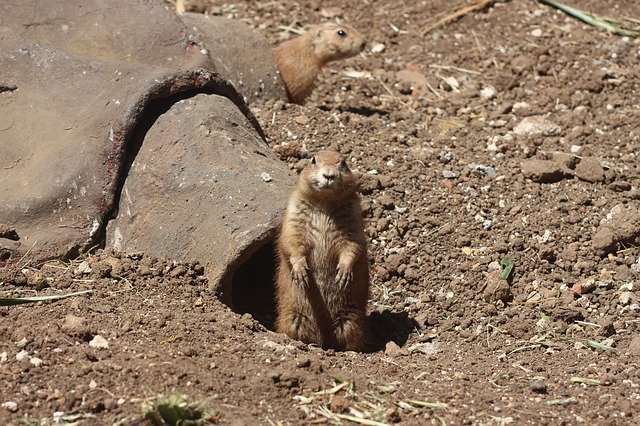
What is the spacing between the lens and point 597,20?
10539mm

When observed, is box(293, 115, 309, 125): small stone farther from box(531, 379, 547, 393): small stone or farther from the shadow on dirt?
box(531, 379, 547, 393): small stone

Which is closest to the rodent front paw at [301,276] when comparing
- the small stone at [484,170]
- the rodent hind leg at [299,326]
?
the rodent hind leg at [299,326]

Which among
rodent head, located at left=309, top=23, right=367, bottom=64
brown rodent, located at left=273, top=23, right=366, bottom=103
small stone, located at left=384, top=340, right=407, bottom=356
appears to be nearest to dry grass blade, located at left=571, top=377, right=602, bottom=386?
small stone, located at left=384, top=340, right=407, bottom=356

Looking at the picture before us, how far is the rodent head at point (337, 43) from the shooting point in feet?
33.5

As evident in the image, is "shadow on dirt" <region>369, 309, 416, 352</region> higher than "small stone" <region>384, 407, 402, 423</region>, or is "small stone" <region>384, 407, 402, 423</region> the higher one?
"small stone" <region>384, 407, 402, 423</region>

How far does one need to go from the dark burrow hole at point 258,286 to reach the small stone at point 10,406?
97.1 inches

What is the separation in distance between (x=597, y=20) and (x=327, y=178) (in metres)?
5.42

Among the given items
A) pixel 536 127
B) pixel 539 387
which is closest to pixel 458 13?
pixel 536 127

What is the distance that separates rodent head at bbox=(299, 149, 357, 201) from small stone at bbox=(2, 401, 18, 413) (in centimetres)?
215

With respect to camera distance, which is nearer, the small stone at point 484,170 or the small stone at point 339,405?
the small stone at point 339,405

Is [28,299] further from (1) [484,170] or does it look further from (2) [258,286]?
(1) [484,170]

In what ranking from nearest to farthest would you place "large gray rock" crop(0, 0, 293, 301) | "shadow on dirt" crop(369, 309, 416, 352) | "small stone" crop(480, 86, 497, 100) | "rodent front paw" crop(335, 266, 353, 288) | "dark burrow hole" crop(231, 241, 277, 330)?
"large gray rock" crop(0, 0, 293, 301) < "rodent front paw" crop(335, 266, 353, 288) < "shadow on dirt" crop(369, 309, 416, 352) < "dark burrow hole" crop(231, 241, 277, 330) < "small stone" crop(480, 86, 497, 100)

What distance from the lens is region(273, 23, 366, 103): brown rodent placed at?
9.88 meters

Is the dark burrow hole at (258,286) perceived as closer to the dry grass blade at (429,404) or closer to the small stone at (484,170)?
the small stone at (484,170)
